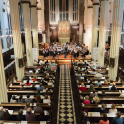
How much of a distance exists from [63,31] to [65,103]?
77.9ft

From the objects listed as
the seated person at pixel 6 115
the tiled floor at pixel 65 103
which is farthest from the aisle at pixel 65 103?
the seated person at pixel 6 115

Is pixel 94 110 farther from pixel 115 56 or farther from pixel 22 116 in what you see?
pixel 115 56

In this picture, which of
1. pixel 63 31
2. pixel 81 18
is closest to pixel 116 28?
pixel 81 18

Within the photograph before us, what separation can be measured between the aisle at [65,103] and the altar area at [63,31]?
1872 centimetres

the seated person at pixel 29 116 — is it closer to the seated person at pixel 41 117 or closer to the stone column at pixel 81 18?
the seated person at pixel 41 117

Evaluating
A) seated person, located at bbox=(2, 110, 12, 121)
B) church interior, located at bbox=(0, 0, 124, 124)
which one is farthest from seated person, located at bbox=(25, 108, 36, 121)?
seated person, located at bbox=(2, 110, 12, 121)

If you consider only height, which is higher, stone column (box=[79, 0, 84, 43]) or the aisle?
stone column (box=[79, 0, 84, 43])

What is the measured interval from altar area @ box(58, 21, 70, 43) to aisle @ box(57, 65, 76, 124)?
737 inches

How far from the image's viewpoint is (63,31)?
30.8 meters

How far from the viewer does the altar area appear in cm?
3061

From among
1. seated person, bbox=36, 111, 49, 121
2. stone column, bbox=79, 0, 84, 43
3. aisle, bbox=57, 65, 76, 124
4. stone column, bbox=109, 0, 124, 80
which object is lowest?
aisle, bbox=57, 65, 76, 124

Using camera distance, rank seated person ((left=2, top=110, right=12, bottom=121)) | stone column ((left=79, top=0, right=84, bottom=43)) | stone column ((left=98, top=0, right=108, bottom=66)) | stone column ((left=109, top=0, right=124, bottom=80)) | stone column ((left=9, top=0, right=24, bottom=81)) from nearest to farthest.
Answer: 1. seated person ((left=2, top=110, right=12, bottom=121))
2. stone column ((left=109, top=0, right=124, bottom=80))
3. stone column ((left=9, top=0, right=24, bottom=81))
4. stone column ((left=98, top=0, right=108, bottom=66))
5. stone column ((left=79, top=0, right=84, bottom=43))

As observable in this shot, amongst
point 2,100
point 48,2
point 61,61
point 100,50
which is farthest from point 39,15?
point 2,100

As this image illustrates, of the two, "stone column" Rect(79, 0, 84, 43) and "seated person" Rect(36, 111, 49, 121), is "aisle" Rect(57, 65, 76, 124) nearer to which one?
"seated person" Rect(36, 111, 49, 121)
